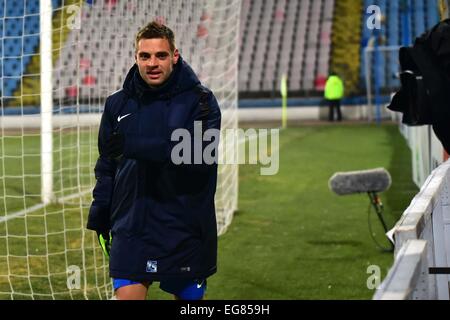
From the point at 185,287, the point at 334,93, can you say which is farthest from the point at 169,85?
the point at 334,93

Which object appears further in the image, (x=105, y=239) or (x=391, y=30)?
(x=391, y=30)

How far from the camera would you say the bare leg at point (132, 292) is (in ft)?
11.7

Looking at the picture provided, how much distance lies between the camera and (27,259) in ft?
23.1

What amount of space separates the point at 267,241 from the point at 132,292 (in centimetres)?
452

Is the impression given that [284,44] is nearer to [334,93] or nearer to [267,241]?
[334,93]

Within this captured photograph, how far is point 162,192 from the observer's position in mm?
3582

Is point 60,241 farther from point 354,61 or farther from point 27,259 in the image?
point 354,61

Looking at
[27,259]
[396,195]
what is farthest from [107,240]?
[396,195]

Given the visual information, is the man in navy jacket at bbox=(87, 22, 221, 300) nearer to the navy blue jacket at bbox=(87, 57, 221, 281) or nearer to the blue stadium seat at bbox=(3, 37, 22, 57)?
the navy blue jacket at bbox=(87, 57, 221, 281)

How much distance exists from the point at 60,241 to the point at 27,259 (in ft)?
3.85

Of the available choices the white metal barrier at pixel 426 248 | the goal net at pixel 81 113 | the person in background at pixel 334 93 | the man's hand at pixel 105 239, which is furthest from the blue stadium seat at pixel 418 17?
the man's hand at pixel 105 239

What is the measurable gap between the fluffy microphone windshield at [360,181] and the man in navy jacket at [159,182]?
3.59 metres

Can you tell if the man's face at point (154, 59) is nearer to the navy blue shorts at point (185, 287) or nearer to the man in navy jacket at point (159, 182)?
the man in navy jacket at point (159, 182)

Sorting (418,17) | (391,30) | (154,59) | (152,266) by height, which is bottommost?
(152,266)
